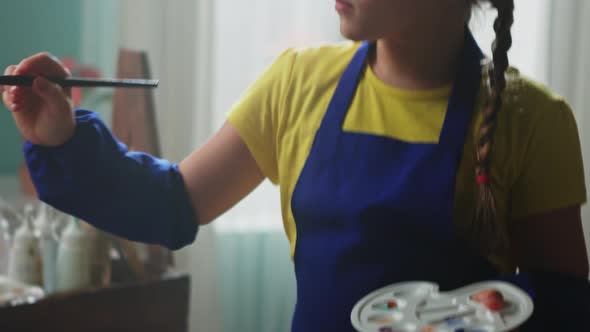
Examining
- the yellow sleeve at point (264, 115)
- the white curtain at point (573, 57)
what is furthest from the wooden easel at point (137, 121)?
the white curtain at point (573, 57)

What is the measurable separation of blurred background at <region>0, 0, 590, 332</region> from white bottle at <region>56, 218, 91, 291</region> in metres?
0.24

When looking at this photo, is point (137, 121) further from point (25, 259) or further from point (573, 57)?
point (573, 57)

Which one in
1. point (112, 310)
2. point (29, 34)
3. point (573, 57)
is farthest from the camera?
point (573, 57)

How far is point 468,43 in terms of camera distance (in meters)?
0.85

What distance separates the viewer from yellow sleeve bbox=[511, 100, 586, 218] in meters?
0.78

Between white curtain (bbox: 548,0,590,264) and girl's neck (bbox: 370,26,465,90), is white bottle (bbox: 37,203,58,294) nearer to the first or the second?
girl's neck (bbox: 370,26,465,90)

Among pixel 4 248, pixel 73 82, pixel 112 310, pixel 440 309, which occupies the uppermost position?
pixel 73 82

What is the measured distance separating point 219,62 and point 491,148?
1167 millimetres

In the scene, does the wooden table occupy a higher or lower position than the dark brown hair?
lower

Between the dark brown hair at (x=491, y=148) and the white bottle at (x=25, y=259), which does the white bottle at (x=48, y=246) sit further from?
the dark brown hair at (x=491, y=148)

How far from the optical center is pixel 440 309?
2.20 ft

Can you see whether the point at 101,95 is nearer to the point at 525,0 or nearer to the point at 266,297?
the point at 266,297

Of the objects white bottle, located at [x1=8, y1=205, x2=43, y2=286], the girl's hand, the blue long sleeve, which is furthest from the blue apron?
white bottle, located at [x1=8, y1=205, x2=43, y2=286]

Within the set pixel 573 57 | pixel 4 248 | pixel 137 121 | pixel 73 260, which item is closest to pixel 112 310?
pixel 73 260
